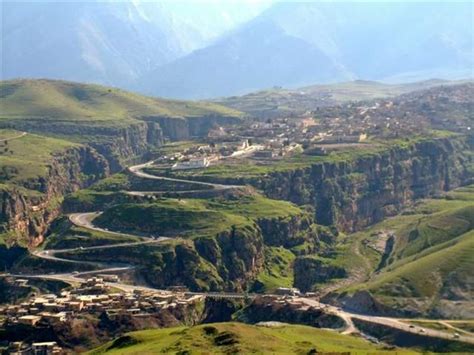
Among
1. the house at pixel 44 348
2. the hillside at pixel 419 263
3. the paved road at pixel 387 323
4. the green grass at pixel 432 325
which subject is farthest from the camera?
the hillside at pixel 419 263

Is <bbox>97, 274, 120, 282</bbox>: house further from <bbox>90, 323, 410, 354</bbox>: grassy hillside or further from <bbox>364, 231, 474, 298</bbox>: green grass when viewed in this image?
<bbox>364, 231, 474, 298</bbox>: green grass

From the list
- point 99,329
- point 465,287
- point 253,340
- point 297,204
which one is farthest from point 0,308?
point 297,204

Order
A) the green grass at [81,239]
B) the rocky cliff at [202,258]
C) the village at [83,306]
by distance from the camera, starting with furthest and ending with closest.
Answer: the green grass at [81,239] → the rocky cliff at [202,258] → the village at [83,306]

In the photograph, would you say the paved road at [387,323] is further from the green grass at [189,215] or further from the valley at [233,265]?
the green grass at [189,215]

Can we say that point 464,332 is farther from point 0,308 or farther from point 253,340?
point 0,308

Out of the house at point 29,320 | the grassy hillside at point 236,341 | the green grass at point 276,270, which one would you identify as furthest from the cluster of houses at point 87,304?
the green grass at point 276,270

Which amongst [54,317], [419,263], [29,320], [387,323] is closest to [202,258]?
[419,263]
